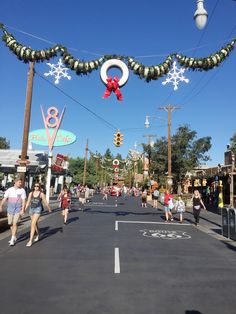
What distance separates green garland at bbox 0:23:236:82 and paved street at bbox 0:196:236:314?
6.24 m

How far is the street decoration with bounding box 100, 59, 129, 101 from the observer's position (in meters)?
14.1

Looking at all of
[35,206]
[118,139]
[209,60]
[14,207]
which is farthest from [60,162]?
[14,207]

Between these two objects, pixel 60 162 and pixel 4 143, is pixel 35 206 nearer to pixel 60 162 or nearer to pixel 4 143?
pixel 60 162

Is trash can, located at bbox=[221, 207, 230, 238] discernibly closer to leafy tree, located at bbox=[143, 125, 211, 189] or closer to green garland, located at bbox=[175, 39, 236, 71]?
green garland, located at bbox=[175, 39, 236, 71]

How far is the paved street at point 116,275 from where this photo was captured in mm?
5633

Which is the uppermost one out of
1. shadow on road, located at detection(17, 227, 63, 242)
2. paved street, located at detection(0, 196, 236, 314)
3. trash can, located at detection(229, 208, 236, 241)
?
trash can, located at detection(229, 208, 236, 241)

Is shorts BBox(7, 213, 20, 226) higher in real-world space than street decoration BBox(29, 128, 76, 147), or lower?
lower

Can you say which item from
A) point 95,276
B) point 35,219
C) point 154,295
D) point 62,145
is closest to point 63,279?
point 95,276

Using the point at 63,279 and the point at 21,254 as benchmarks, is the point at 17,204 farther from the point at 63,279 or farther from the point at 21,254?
the point at 63,279

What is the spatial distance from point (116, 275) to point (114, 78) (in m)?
8.60

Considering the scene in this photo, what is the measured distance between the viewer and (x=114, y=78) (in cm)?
1421

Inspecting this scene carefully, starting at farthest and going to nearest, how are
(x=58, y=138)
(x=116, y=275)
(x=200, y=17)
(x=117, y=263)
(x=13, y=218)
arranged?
1. (x=58, y=138)
2. (x=13, y=218)
3. (x=200, y=17)
4. (x=117, y=263)
5. (x=116, y=275)

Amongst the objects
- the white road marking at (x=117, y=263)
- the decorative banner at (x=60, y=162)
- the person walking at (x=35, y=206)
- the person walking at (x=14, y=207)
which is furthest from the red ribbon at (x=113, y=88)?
the decorative banner at (x=60, y=162)

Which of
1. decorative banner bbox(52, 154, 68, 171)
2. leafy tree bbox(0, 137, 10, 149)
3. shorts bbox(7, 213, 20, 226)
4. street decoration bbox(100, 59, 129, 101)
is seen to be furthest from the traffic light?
leafy tree bbox(0, 137, 10, 149)
